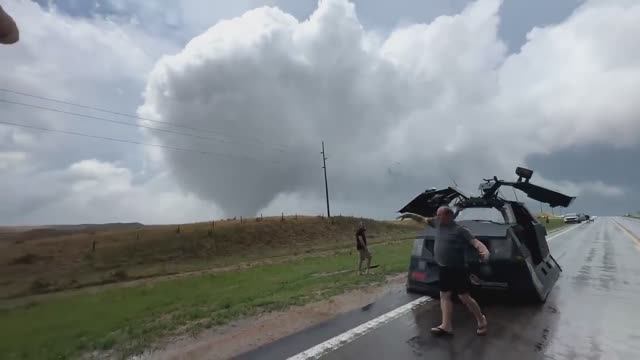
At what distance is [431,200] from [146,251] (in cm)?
3452

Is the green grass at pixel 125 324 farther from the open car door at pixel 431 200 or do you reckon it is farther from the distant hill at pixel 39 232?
the distant hill at pixel 39 232

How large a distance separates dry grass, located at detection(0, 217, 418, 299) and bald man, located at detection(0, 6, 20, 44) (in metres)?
29.3

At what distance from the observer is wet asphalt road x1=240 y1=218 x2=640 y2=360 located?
5.29 metres

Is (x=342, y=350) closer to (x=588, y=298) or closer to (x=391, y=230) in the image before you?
(x=588, y=298)

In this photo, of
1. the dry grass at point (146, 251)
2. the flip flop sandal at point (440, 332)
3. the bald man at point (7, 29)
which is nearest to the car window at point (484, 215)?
the flip flop sandal at point (440, 332)

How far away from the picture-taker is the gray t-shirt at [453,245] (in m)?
6.12

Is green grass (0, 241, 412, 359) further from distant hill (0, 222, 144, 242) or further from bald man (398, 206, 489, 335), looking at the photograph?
distant hill (0, 222, 144, 242)

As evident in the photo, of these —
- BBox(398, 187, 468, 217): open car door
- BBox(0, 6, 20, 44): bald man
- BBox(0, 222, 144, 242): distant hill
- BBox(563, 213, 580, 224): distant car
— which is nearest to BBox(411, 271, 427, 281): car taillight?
BBox(398, 187, 468, 217): open car door

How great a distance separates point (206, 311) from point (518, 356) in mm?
5665

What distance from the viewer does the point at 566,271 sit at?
12453mm

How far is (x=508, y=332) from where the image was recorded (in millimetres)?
6160

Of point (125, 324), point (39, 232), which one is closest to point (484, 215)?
point (125, 324)

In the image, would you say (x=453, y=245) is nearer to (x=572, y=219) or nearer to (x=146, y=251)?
(x=146, y=251)

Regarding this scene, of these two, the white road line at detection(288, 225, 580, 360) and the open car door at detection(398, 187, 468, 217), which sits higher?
the open car door at detection(398, 187, 468, 217)
